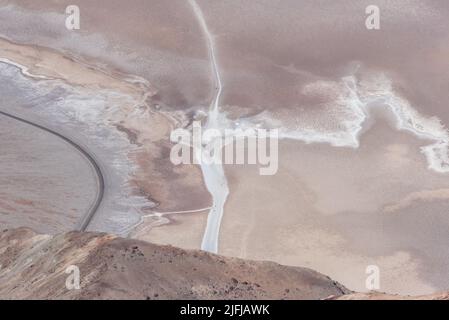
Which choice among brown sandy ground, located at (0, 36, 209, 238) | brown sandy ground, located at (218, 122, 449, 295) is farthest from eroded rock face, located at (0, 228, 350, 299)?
brown sandy ground, located at (0, 36, 209, 238)

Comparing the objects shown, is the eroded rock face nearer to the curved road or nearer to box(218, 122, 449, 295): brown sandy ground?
box(218, 122, 449, 295): brown sandy ground

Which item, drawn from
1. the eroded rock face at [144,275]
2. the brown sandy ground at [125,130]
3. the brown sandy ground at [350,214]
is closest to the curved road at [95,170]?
the brown sandy ground at [125,130]

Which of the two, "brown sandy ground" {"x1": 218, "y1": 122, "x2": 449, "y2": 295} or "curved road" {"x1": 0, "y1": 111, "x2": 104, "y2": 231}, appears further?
"curved road" {"x1": 0, "y1": 111, "x2": 104, "y2": 231}

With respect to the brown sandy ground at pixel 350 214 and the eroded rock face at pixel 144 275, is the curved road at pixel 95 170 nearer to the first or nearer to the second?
the brown sandy ground at pixel 350 214

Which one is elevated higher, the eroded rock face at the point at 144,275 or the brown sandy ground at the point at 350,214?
the brown sandy ground at the point at 350,214

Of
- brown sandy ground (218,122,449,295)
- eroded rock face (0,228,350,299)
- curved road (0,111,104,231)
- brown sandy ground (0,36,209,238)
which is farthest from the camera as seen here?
brown sandy ground (0,36,209,238)

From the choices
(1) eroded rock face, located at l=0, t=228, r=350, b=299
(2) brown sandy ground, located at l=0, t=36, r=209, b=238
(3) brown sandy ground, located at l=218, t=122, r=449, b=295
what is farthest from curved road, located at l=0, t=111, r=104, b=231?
(1) eroded rock face, located at l=0, t=228, r=350, b=299

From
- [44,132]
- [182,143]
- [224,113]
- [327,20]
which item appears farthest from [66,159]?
[327,20]

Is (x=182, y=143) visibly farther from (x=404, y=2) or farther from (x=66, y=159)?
(x=404, y=2)

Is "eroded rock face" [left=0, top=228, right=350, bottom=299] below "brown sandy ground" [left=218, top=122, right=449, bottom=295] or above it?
below

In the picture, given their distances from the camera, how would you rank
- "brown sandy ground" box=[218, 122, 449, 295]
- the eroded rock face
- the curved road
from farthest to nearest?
the curved road → "brown sandy ground" box=[218, 122, 449, 295] → the eroded rock face

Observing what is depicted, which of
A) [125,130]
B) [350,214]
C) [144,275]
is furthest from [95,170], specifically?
[144,275]
